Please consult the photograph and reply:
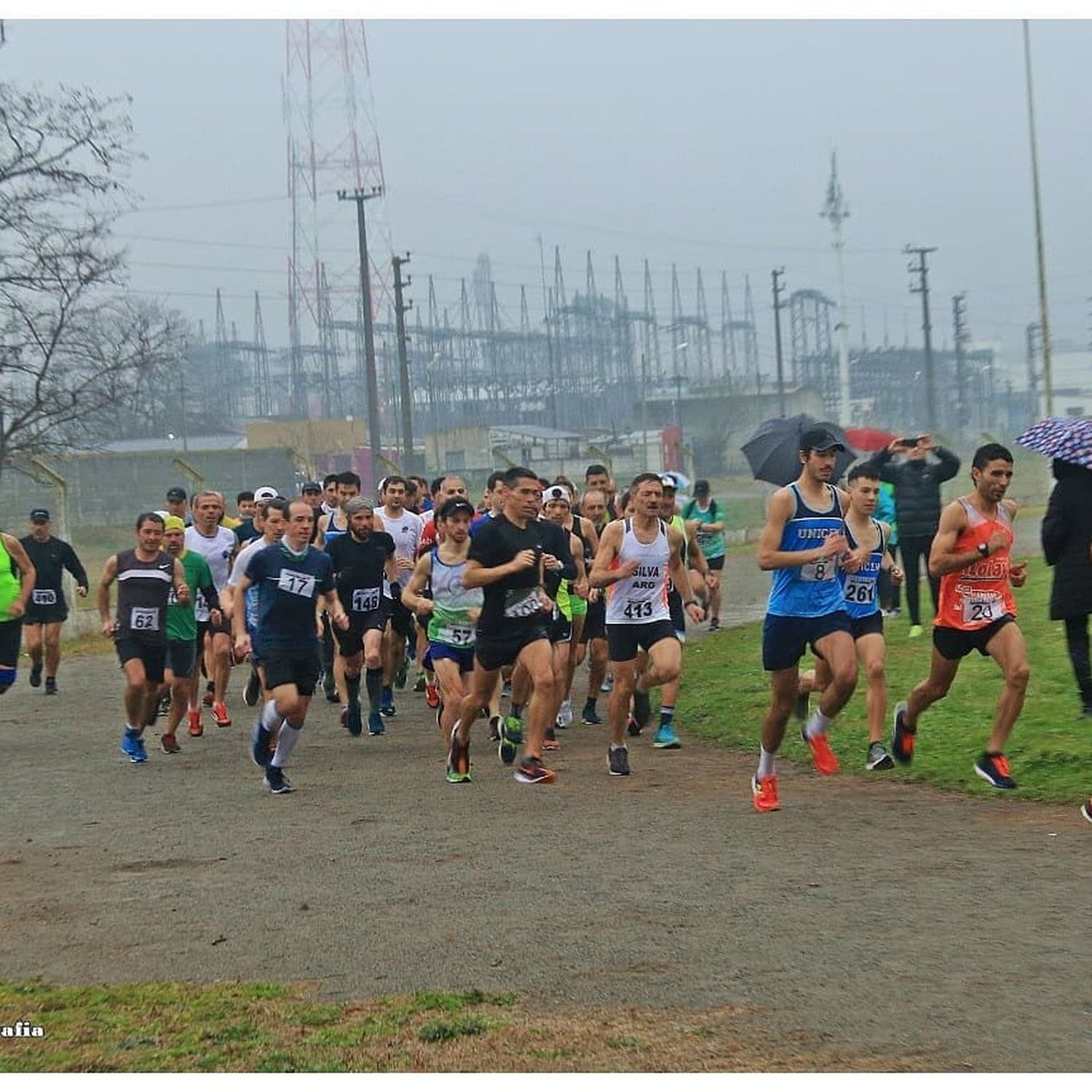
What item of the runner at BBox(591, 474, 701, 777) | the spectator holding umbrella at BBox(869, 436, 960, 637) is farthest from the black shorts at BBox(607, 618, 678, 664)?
the spectator holding umbrella at BBox(869, 436, 960, 637)

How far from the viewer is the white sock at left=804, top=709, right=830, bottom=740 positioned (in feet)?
34.8

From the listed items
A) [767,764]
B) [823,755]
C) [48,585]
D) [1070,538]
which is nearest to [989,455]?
[1070,538]

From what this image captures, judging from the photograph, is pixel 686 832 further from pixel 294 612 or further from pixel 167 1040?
pixel 167 1040

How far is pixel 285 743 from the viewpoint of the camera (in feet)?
38.7

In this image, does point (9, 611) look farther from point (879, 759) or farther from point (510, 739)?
point (879, 759)

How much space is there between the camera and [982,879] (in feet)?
26.5

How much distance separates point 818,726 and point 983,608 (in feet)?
3.94

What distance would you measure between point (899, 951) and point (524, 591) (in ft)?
16.3

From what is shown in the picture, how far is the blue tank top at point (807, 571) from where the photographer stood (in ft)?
32.4

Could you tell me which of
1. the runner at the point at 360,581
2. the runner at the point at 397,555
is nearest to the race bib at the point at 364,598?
the runner at the point at 360,581

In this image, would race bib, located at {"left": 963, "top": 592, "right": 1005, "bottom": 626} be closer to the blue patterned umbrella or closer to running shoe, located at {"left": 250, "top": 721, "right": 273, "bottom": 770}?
the blue patterned umbrella

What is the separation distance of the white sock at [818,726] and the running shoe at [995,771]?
2.97 feet

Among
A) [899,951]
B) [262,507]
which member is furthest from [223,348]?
[899,951]

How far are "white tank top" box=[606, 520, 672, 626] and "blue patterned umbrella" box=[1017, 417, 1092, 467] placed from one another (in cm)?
246
